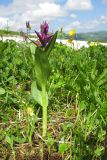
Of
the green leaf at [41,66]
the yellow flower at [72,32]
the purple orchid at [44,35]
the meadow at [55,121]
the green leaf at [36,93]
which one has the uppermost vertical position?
the yellow flower at [72,32]

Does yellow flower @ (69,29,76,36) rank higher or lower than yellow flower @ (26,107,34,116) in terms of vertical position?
higher

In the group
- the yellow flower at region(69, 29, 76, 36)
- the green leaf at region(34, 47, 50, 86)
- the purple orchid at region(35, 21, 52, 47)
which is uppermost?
the yellow flower at region(69, 29, 76, 36)

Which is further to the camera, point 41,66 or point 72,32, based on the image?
point 72,32

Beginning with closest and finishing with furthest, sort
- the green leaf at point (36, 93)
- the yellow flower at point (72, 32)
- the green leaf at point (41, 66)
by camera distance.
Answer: the green leaf at point (41, 66), the green leaf at point (36, 93), the yellow flower at point (72, 32)

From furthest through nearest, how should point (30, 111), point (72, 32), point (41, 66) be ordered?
point (72, 32)
point (30, 111)
point (41, 66)

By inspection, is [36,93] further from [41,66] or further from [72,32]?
[72,32]

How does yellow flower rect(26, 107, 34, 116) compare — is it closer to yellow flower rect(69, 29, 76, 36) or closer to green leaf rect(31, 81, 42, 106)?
green leaf rect(31, 81, 42, 106)

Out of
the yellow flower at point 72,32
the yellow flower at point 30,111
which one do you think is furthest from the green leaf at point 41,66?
the yellow flower at point 72,32

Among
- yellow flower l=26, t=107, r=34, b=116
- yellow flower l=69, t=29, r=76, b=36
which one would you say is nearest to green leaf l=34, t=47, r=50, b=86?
yellow flower l=26, t=107, r=34, b=116

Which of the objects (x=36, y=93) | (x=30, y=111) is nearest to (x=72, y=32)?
(x=30, y=111)

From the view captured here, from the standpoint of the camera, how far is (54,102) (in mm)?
3586

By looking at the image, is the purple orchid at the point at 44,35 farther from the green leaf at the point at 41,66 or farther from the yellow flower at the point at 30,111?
the yellow flower at the point at 30,111

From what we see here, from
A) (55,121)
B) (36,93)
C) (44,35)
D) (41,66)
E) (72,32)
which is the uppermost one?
(72,32)

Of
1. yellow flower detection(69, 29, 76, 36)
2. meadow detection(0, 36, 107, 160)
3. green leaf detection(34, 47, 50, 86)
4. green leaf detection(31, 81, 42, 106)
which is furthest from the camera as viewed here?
yellow flower detection(69, 29, 76, 36)
